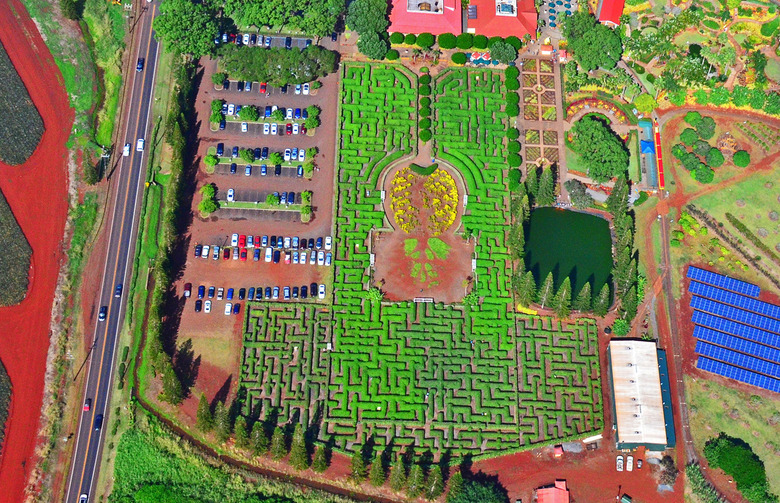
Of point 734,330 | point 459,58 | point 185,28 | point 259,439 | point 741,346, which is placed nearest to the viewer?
point 259,439

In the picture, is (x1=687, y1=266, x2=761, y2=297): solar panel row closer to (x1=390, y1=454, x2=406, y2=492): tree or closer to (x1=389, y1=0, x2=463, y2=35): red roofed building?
(x1=390, y1=454, x2=406, y2=492): tree

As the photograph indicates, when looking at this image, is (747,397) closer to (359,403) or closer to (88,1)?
(359,403)

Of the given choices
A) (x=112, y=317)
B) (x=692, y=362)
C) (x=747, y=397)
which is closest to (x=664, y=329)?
(x=692, y=362)

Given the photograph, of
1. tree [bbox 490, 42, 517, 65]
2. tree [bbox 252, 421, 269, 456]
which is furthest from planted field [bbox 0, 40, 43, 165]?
tree [bbox 490, 42, 517, 65]

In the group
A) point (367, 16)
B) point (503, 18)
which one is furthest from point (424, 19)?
point (503, 18)

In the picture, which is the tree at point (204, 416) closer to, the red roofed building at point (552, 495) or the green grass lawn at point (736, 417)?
the red roofed building at point (552, 495)

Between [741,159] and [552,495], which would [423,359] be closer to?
[552,495]
